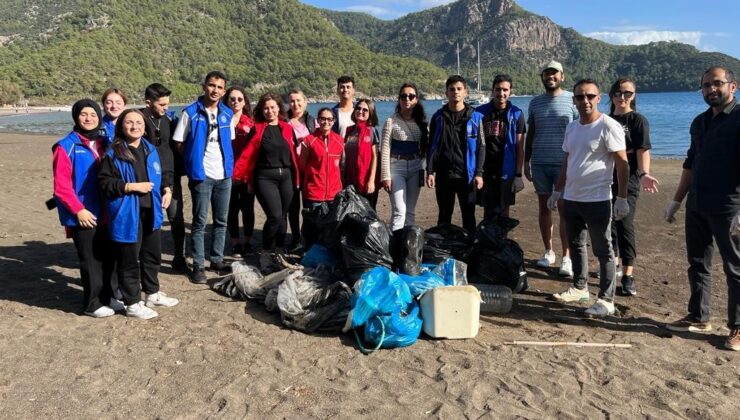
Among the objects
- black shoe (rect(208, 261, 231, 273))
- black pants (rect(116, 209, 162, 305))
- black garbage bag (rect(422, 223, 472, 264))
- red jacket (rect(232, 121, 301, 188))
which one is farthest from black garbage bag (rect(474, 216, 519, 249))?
black pants (rect(116, 209, 162, 305))

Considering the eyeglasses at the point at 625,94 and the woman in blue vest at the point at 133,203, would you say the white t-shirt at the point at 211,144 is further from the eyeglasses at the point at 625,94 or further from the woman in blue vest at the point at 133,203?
the eyeglasses at the point at 625,94

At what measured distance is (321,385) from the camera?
3.40 metres

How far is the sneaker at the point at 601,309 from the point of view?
4504 mm

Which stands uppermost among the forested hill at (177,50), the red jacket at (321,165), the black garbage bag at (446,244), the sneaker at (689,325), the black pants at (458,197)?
the forested hill at (177,50)

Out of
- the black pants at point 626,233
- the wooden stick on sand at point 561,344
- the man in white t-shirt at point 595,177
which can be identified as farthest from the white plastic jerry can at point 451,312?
the black pants at point 626,233

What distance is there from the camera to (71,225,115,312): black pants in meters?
4.27

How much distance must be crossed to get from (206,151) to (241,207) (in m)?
1.34

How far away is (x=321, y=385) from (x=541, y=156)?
135 inches

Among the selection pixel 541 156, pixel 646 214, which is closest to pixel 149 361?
pixel 541 156

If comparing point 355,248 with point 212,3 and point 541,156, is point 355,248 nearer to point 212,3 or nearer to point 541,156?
point 541,156

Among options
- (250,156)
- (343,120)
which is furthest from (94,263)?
(343,120)

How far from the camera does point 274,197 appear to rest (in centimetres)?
559

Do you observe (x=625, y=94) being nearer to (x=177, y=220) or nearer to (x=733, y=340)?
(x=733, y=340)

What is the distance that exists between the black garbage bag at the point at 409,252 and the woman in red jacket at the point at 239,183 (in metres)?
2.08
